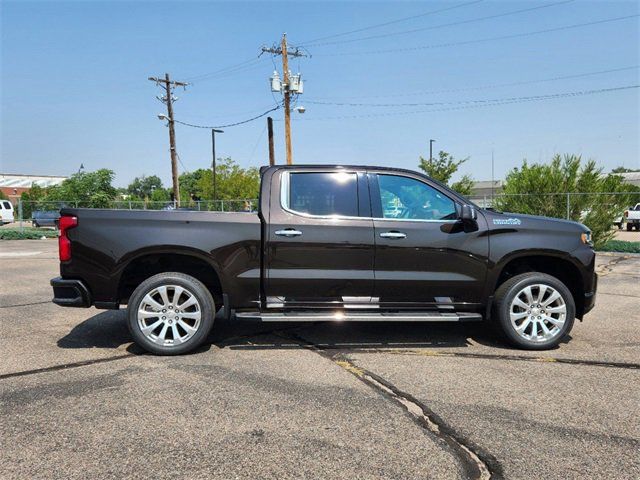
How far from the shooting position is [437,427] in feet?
11.0

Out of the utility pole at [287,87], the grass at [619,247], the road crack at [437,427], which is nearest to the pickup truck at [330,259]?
the road crack at [437,427]

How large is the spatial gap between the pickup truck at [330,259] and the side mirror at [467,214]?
0.02 m

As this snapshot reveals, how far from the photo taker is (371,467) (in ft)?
9.28

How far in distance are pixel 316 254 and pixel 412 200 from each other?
118 cm

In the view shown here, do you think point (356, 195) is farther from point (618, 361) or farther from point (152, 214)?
point (618, 361)

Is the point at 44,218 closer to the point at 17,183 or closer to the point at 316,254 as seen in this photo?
the point at 316,254

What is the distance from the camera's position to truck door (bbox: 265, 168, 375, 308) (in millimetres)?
4988

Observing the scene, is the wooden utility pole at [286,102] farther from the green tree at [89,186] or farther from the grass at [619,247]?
the green tree at [89,186]

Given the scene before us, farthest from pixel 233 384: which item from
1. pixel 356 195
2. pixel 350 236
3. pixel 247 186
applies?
A: pixel 247 186

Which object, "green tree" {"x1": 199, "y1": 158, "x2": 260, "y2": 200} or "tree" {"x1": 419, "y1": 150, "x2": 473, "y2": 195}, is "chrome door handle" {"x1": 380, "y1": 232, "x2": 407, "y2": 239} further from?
"green tree" {"x1": 199, "y1": 158, "x2": 260, "y2": 200}

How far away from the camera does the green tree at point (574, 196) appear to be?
14.9m

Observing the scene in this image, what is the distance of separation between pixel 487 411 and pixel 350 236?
2.11 m

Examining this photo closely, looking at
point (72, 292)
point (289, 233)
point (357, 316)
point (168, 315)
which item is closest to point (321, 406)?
point (357, 316)

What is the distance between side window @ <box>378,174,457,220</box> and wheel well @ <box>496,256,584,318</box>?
93 centimetres
